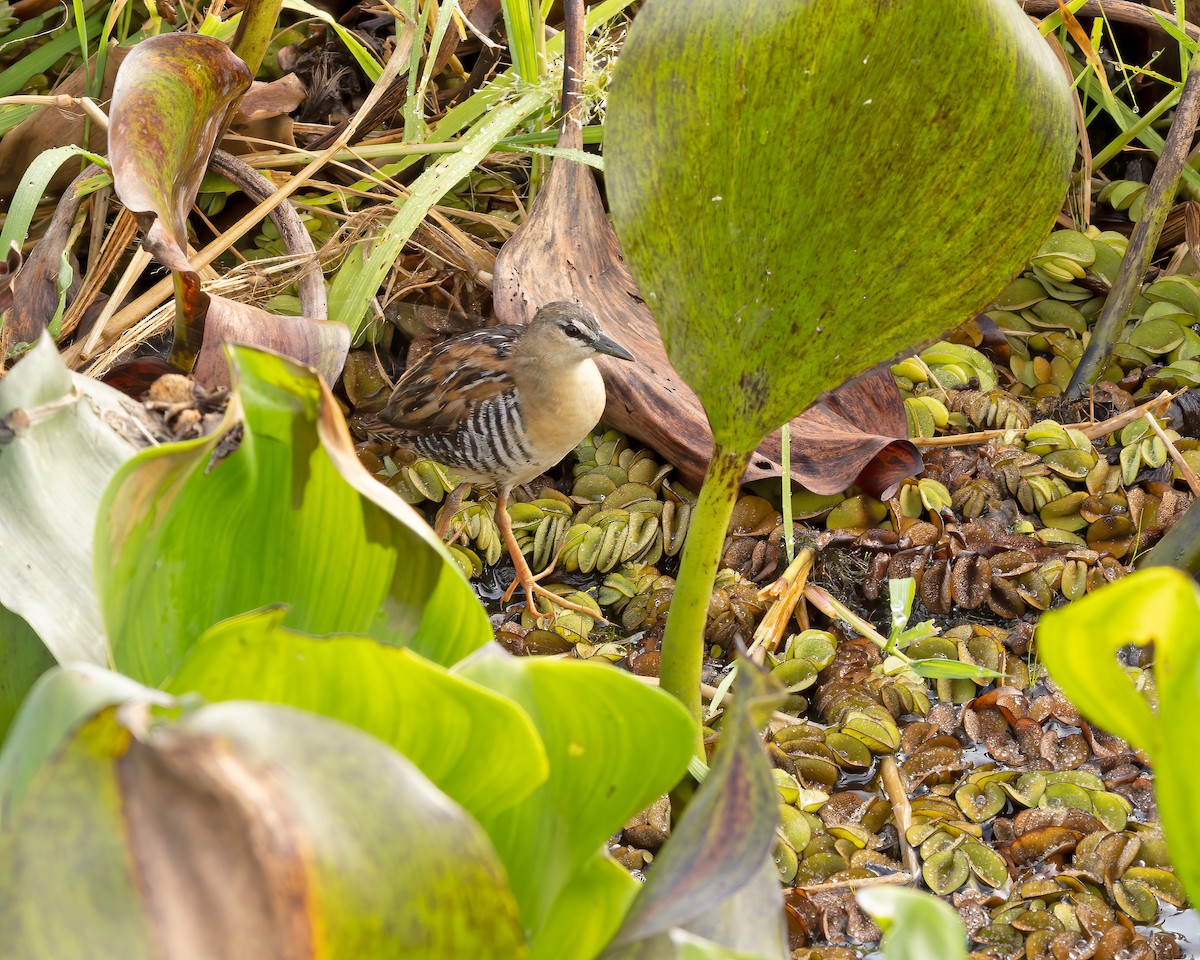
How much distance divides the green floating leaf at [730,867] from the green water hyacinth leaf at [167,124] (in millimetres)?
819

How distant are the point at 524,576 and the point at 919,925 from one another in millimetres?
1428

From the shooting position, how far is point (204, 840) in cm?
28

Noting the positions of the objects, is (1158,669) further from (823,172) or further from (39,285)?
(39,285)

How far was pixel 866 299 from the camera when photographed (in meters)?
0.69

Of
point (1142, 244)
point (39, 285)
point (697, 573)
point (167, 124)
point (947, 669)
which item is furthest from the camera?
point (1142, 244)

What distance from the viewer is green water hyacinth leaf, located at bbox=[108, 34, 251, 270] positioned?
1034 mm

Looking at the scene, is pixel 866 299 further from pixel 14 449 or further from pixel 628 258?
pixel 14 449

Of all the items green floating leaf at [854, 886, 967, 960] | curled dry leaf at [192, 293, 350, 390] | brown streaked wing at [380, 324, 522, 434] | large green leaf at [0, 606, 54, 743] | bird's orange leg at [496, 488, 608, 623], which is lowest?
bird's orange leg at [496, 488, 608, 623]

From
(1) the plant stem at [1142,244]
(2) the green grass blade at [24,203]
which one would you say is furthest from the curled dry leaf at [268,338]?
(1) the plant stem at [1142,244]

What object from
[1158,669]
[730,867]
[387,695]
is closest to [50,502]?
[387,695]

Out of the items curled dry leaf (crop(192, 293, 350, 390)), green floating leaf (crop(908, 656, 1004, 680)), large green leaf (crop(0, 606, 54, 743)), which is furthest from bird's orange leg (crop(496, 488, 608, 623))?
large green leaf (crop(0, 606, 54, 743))

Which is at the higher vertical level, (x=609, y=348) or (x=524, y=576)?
(x=609, y=348)

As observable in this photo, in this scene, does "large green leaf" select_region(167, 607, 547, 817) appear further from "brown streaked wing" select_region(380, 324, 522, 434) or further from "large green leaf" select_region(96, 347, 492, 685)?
"brown streaked wing" select_region(380, 324, 522, 434)

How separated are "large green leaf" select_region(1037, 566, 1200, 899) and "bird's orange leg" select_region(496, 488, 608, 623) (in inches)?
51.7
